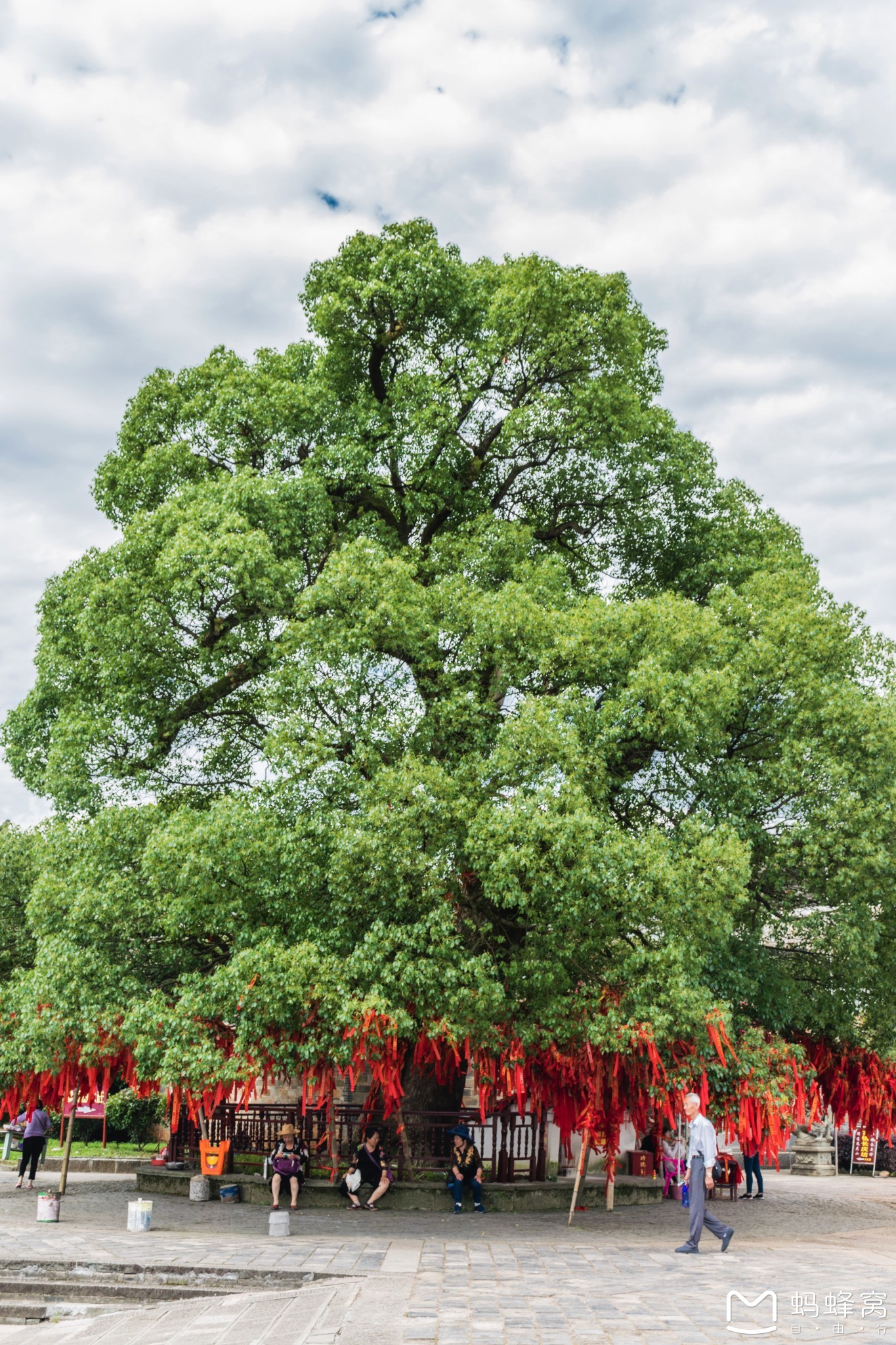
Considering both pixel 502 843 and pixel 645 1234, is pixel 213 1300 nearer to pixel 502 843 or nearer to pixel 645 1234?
pixel 502 843

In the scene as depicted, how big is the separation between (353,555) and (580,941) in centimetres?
587

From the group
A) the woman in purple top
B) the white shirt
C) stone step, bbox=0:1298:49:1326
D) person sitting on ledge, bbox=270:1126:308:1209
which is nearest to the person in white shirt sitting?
person sitting on ledge, bbox=270:1126:308:1209

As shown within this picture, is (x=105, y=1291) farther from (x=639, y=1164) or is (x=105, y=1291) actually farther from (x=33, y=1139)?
(x=639, y=1164)

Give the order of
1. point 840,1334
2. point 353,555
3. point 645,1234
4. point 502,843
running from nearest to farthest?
point 840,1334 < point 502,843 < point 645,1234 < point 353,555

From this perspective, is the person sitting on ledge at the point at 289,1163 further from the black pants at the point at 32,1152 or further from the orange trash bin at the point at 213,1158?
the black pants at the point at 32,1152

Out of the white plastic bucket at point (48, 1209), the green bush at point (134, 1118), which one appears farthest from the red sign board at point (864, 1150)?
the white plastic bucket at point (48, 1209)

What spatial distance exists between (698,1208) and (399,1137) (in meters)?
6.77

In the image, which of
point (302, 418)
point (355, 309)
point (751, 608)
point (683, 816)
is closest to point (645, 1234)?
point (683, 816)

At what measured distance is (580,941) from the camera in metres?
14.2

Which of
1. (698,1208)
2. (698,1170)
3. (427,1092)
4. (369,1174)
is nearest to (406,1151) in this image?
(369,1174)

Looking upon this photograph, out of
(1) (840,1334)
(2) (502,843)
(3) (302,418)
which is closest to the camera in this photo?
(1) (840,1334)

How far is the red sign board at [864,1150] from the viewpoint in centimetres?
3225

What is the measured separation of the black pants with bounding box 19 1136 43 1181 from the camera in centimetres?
1816

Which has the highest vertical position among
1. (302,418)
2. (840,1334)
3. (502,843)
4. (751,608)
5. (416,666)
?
A: (302,418)
